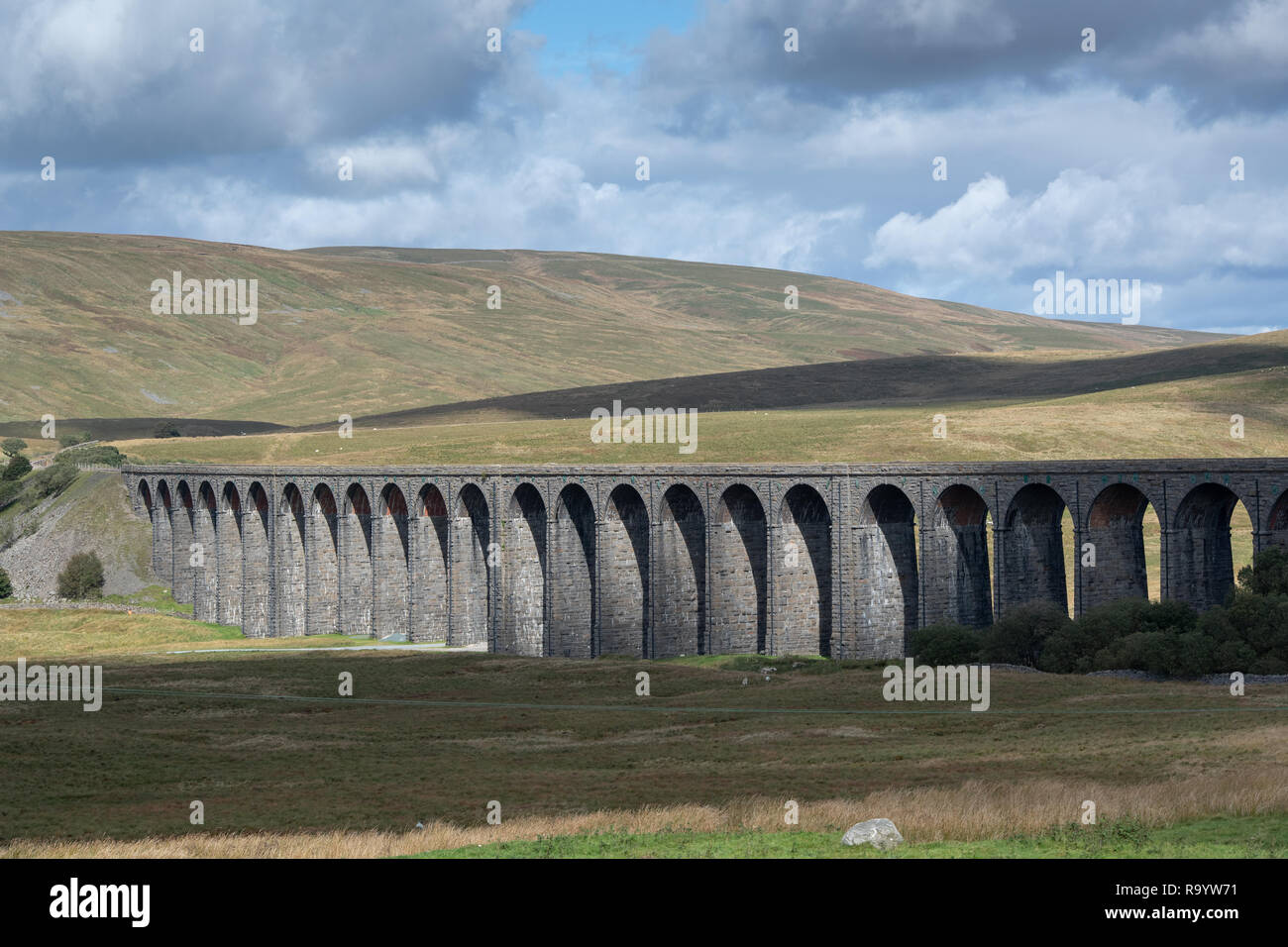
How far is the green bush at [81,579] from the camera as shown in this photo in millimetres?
107312

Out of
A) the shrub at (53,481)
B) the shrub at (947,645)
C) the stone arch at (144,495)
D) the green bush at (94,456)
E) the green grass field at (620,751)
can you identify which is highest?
the green bush at (94,456)

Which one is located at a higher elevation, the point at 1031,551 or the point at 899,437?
the point at 899,437

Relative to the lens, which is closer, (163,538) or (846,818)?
(846,818)

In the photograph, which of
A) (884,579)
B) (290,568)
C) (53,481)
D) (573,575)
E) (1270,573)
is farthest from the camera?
(53,481)

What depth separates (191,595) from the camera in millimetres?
107375

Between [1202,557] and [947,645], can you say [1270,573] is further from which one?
[947,645]

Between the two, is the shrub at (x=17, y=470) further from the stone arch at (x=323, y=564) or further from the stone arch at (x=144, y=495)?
the stone arch at (x=323, y=564)

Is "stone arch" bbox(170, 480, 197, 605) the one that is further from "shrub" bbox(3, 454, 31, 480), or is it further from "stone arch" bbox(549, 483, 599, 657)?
"stone arch" bbox(549, 483, 599, 657)

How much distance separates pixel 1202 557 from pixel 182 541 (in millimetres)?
80962

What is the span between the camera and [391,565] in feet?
299

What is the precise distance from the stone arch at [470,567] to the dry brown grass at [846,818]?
51974 millimetres

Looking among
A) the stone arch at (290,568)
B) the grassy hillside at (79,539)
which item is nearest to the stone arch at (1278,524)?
the stone arch at (290,568)

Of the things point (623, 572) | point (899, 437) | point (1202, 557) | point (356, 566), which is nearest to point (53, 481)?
point (356, 566)
